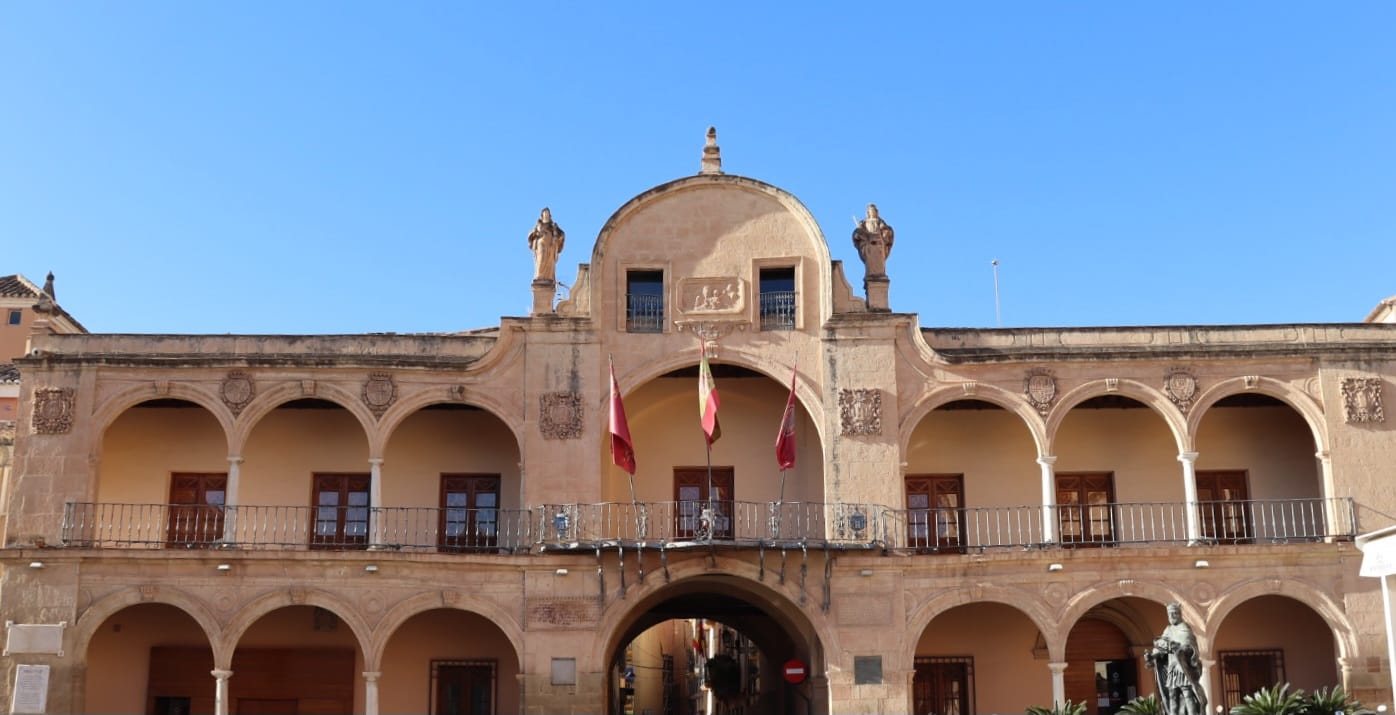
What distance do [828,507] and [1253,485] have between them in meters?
8.13

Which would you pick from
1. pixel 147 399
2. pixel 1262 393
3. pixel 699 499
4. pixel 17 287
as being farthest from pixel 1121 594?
pixel 17 287

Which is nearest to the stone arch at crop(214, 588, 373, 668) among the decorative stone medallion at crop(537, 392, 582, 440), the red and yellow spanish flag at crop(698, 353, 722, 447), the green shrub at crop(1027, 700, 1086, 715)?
the decorative stone medallion at crop(537, 392, 582, 440)

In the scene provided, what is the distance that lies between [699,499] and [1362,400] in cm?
1168

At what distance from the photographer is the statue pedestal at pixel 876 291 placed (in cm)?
2597

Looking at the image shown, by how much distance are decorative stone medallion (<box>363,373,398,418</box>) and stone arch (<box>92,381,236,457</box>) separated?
2345 mm

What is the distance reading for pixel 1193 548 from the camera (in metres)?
24.6

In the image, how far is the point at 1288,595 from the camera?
24766 mm

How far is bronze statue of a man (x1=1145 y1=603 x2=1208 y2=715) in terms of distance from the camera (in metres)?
17.2

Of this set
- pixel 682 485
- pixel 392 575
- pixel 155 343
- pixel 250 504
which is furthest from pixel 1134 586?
pixel 155 343

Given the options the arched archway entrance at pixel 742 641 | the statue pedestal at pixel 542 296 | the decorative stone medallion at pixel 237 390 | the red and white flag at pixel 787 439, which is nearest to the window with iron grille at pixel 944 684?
the arched archway entrance at pixel 742 641

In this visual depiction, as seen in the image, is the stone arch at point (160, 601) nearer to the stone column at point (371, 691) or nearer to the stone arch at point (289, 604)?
the stone arch at point (289, 604)

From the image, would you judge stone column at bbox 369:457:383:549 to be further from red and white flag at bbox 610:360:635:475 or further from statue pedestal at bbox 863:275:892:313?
statue pedestal at bbox 863:275:892:313

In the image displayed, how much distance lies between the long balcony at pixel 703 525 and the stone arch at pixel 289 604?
101 cm

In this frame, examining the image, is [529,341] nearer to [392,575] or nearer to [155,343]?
[392,575]
